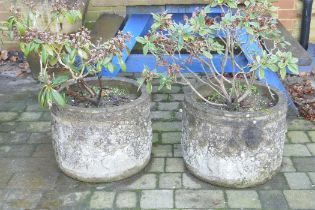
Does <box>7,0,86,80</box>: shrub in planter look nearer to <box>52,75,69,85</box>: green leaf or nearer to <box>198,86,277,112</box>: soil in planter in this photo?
<box>52,75,69,85</box>: green leaf

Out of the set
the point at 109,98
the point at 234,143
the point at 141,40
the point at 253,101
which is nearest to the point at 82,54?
the point at 141,40

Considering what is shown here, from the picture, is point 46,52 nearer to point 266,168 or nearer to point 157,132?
point 157,132

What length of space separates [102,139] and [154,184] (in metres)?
0.51

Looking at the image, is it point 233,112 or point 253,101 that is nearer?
point 233,112

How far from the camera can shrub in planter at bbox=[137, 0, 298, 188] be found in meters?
3.10

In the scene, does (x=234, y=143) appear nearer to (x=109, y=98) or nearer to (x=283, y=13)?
(x=109, y=98)

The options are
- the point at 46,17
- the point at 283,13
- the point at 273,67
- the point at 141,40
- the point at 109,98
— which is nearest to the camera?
the point at 273,67

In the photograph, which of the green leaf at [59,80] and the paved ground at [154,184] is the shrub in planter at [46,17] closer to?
the green leaf at [59,80]

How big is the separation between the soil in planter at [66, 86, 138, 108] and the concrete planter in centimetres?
52

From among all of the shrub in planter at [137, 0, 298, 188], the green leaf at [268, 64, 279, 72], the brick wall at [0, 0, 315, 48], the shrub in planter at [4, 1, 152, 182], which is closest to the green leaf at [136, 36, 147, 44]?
the shrub in planter at [137, 0, 298, 188]

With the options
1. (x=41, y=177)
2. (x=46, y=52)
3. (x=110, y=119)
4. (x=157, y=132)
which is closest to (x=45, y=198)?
(x=41, y=177)

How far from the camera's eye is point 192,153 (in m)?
3.42

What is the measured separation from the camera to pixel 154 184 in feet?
11.2

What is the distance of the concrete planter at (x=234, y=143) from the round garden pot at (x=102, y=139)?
1.19 feet
